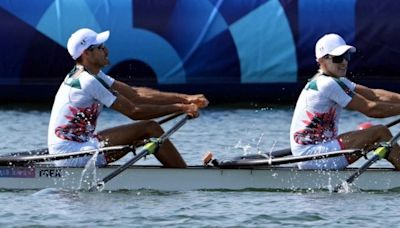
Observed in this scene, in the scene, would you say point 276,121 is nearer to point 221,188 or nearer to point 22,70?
point 22,70

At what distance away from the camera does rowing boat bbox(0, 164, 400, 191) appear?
13.9 m

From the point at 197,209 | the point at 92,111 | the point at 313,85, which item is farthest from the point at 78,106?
the point at 313,85

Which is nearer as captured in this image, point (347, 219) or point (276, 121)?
point (347, 219)

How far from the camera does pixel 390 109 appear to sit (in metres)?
14.0

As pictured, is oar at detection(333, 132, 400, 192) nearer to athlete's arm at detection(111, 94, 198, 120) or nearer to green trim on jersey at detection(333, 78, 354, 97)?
green trim on jersey at detection(333, 78, 354, 97)

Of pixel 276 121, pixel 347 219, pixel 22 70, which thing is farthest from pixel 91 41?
pixel 22 70

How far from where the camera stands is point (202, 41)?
945 inches

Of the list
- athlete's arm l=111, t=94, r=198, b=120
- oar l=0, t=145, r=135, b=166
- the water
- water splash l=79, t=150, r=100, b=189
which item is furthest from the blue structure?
the water

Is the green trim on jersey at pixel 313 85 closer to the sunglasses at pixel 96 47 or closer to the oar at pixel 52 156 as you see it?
the oar at pixel 52 156

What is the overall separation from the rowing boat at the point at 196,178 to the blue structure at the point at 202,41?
9982 mm

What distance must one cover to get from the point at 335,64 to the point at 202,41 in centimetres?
992

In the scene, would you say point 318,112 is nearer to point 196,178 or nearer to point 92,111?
point 196,178

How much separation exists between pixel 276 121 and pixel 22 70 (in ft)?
15.9

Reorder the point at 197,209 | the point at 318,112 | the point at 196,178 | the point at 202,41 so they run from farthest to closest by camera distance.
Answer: the point at 202,41
the point at 318,112
the point at 196,178
the point at 197,209
